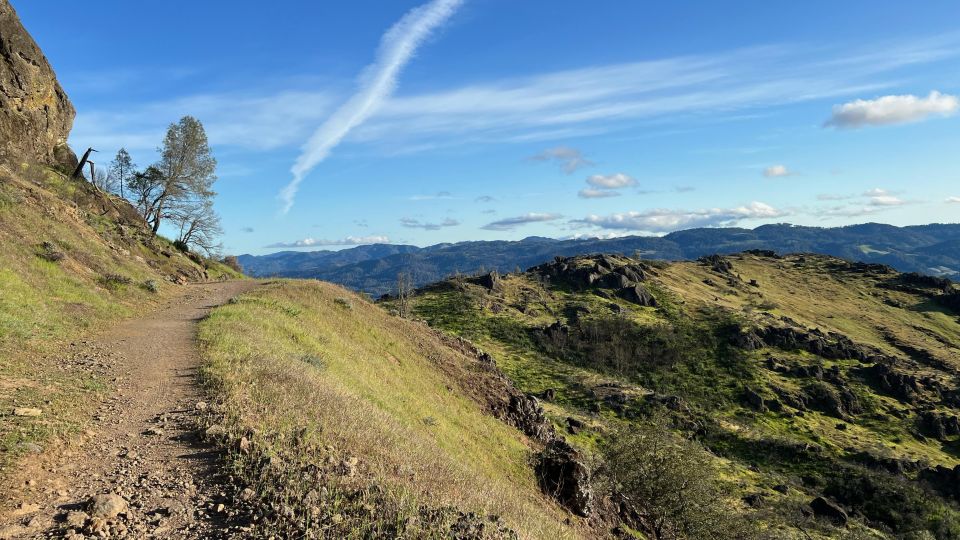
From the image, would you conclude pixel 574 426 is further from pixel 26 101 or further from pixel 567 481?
pixel 26 101

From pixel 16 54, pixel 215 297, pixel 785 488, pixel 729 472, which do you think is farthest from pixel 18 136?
pixel 785 488

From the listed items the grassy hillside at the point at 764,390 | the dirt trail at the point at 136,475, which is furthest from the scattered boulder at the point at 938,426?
the dirt trail at the point at 136,475

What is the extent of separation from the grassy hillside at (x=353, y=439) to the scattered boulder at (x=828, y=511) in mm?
65595

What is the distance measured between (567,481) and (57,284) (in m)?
26.3

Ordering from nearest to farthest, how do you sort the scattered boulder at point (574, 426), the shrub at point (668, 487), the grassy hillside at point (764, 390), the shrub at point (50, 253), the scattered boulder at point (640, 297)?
1. the shrub at point (50, 253)
2. the shrub at point (668, 487)
3. the scattered boulder at point (574, 426)
4. the grassy hillside at point (764, 390)
5. the scattered boulder at point (640, 297)

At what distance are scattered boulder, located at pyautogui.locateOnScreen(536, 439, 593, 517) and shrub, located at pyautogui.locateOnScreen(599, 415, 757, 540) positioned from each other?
5106 mm

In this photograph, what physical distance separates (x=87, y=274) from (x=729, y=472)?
9059 cm

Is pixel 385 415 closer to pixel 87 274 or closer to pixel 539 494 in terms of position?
pixel 539 494

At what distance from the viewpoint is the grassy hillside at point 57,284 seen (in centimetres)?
1212

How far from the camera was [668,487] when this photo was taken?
2844cm

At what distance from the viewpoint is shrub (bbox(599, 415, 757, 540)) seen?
27547 mm

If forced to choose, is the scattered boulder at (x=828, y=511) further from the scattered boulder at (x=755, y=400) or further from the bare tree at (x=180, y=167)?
the bare tree at (x=180, y=167)

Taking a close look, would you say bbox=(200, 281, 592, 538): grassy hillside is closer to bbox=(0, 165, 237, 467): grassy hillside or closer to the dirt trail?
the dirt trail

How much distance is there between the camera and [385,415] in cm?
1773
